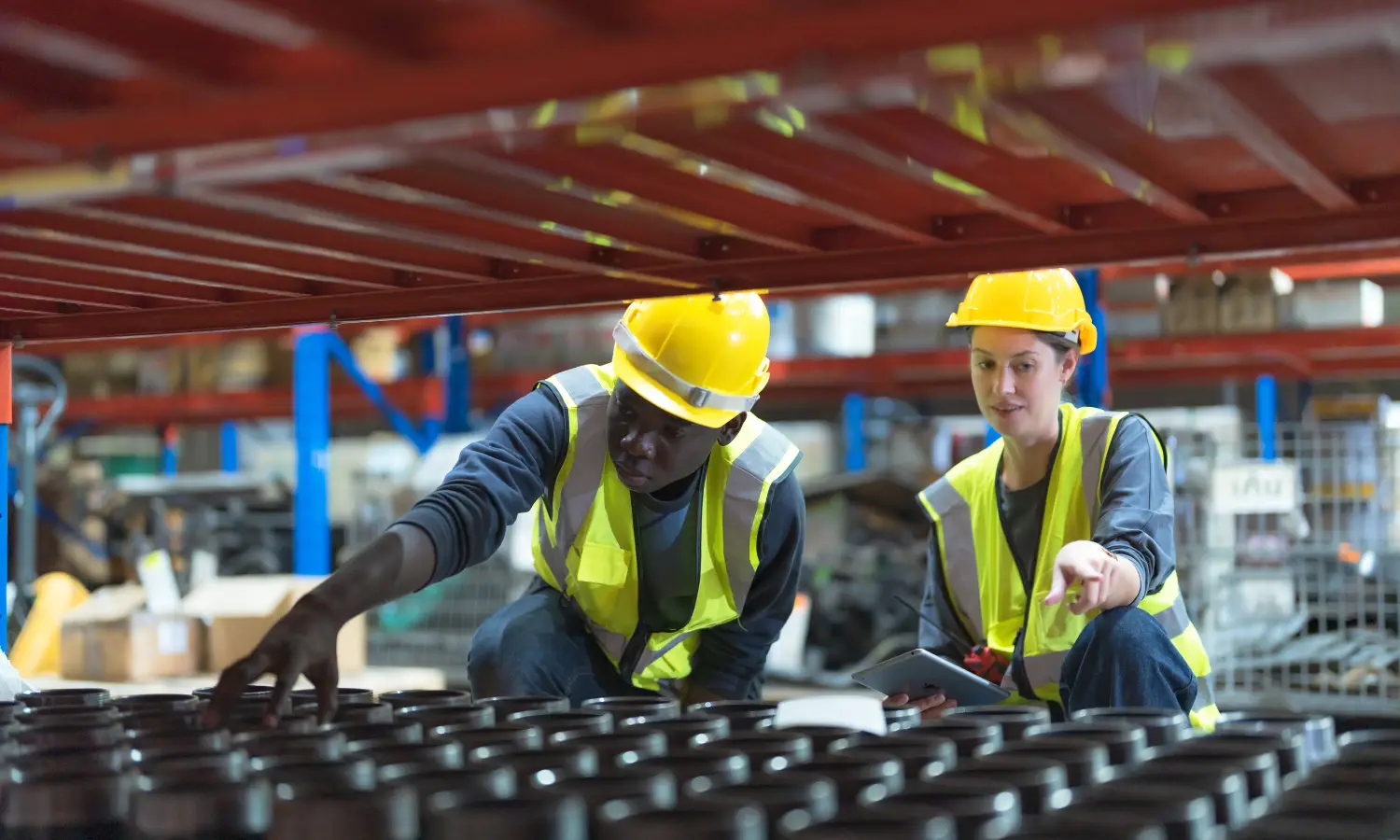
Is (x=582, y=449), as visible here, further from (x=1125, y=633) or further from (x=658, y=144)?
(x=658, y=144)

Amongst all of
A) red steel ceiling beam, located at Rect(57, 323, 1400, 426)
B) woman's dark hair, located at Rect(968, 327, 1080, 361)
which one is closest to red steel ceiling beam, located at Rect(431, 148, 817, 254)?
woman's dark hair, located at Rect(968, 327, 1080, 361)

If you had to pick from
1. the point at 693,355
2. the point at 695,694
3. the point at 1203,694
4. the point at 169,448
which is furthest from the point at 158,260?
the point at 169,448

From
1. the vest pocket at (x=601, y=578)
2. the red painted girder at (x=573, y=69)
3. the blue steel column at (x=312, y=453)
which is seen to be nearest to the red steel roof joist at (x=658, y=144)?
the red painted girder at (x=573, y=69)

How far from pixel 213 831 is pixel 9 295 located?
181 cm

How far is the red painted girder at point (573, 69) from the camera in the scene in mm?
1368

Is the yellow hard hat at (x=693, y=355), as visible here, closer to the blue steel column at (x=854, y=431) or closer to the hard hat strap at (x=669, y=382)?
the hard hat strap at (x=669, y=382)

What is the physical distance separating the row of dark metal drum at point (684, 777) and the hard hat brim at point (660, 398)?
45.1 inches

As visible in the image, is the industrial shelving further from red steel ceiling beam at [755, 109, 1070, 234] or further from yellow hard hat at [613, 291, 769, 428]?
yellow hard hat at [613, 291, 769, 428]

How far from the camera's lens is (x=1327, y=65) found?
1.79 m

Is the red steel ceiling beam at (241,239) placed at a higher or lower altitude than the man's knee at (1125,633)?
higher

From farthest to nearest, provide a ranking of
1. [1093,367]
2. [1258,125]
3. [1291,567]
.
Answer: [1291,567], [1093,367], [1258,125]

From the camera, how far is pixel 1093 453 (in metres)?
3.78

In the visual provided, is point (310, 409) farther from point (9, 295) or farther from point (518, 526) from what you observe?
point (9, 295)

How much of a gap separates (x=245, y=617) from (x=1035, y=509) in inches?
143
